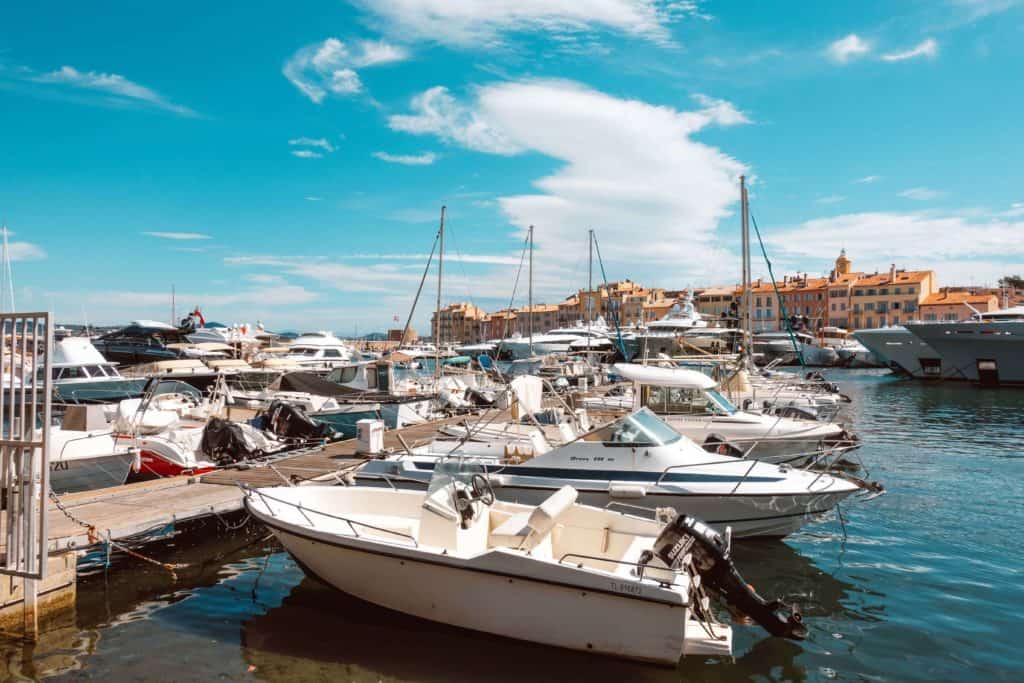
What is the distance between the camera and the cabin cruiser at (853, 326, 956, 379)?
52787 mm

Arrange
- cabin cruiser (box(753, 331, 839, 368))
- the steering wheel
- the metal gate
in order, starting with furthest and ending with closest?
1. cabin cruiser (box(753, 331, 839, 368))
2. the steering wheel
3. the metal gate

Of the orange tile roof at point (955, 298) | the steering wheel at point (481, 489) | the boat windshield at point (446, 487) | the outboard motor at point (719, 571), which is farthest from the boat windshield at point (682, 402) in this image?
the orange tile roof at point (955, 298)

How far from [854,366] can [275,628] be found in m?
76.4

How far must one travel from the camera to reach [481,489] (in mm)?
9211

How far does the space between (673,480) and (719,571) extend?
3.58 m

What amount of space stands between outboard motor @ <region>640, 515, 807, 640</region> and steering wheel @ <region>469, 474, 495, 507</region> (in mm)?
2522

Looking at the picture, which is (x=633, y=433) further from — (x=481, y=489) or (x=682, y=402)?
(x=682, y=402)

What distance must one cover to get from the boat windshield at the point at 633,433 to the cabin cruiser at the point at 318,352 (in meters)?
28.6

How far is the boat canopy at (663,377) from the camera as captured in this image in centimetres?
1466

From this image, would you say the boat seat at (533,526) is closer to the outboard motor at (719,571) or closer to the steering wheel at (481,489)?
the steering wheel at (481,489)

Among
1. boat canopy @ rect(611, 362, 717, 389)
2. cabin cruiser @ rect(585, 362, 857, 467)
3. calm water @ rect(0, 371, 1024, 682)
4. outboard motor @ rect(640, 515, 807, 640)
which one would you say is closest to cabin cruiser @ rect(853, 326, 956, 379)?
cabin cruiser @ rect(585, 362, 857, 467)

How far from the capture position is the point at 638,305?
12000 centimetres

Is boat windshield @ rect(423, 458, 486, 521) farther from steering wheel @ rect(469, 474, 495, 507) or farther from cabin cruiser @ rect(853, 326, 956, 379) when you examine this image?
cabin cruiser @ rect(853, 326, 956, 379)

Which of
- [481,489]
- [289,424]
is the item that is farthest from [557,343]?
[481,489]
